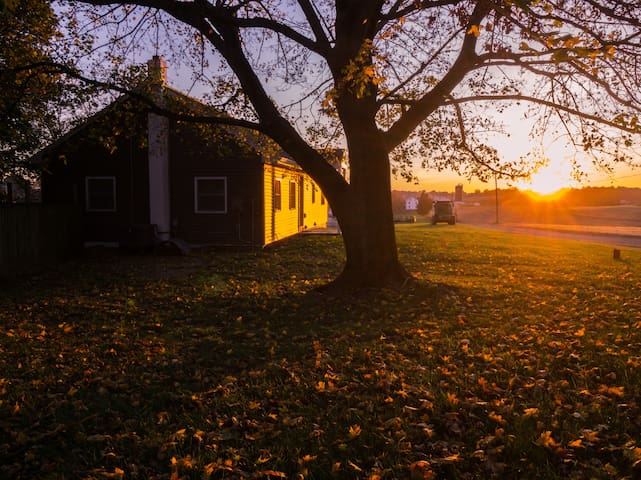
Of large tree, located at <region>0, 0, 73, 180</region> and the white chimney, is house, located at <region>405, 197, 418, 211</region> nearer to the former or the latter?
the white chimney

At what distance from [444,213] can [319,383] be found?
148 feet

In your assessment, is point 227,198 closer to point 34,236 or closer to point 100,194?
point 100,194

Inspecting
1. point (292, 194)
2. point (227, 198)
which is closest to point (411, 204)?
point (292, 194)

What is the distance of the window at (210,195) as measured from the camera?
17.9 meters

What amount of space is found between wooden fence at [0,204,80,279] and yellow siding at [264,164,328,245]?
262 inches

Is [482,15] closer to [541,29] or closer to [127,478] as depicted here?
[541,29]

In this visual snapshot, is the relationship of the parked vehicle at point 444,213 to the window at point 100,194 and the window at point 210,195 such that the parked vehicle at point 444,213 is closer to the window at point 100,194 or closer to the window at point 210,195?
the window at point 210,195

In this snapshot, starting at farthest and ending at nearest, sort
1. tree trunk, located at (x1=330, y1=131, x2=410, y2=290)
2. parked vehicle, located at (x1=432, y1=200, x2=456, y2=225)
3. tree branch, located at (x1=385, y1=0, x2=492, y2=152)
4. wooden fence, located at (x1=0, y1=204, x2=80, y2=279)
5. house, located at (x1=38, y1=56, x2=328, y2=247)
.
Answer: parked vehicle, located at (x1=432, y1=200, x2=456, y2=225), house, located at (x1=38, y1=56, x2=328, y2=247), wooden fence, located at (x1=0, y1=204, x2=80, y2=279), tree trunk, located at (x1=330, y1=131, x2=410, y2=290), tree branch, located at (x1=385, y1=0, x2=492, y2=152)

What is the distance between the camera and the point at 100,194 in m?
18.2

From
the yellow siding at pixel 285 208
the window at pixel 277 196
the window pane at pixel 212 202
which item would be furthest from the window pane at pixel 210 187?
the window at pixel 277 196

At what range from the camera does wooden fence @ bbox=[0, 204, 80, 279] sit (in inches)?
487

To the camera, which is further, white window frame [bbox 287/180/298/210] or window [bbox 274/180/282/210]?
white window frame [bbox 287/180/298/210]

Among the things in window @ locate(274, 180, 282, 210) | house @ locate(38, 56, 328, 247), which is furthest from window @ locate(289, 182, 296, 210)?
house @ locate(38, 56, 328, 247)

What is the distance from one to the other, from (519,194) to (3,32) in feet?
316
